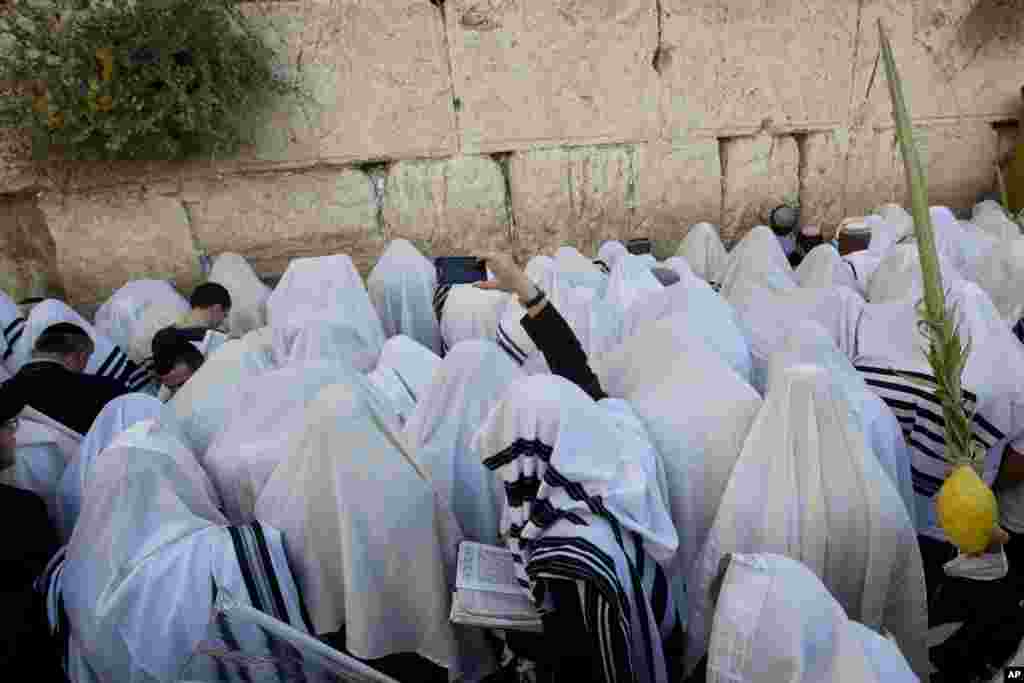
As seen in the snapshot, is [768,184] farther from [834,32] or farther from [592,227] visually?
[592,227]

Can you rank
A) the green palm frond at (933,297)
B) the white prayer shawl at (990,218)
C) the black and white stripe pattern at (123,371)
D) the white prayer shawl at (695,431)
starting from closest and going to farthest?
the green palm frond at (933,297) → the white prayer shawl at (695,431) → the black and white stripe pattern at (123,371) → the white prayer shawl at (990,218)

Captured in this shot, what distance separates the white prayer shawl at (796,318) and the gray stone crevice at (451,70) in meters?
2.84

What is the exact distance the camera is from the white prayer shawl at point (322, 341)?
299 cm

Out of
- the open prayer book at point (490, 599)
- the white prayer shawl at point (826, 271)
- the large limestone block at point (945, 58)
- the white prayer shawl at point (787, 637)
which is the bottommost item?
the open prayer book at point (490, 599)

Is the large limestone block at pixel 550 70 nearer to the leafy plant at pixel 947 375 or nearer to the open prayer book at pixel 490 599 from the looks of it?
the leafy plant at pixel 947 375

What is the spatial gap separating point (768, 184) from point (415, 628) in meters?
5.35

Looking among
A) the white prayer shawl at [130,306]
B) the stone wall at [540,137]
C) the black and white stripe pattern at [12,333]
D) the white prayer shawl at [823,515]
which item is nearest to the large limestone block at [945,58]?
the stone wall at [540,137]

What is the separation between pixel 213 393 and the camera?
2.53 metres

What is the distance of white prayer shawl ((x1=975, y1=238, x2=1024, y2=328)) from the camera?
2963 mm

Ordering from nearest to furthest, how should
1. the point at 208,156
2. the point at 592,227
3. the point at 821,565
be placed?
1. the point at 821,565
2. the point at 208,156
3. the point at 592,227

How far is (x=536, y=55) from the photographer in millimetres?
4973

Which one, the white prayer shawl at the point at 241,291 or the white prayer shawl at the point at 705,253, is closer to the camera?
the white prayer shawl at the point at 241,291

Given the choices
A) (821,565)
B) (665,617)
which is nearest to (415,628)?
(665,617)

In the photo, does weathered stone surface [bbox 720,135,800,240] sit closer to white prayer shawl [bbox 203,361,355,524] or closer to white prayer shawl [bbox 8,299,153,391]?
white prayer shawl [bbox 203,361,355,524]
